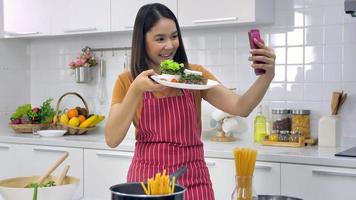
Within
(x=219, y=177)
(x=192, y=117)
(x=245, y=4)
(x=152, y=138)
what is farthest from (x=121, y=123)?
(x=245, y=4)

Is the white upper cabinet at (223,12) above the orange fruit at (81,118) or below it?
above

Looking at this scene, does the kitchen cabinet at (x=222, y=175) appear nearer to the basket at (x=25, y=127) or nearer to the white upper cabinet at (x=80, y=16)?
the white upper cabinet at (x=80, y=16)

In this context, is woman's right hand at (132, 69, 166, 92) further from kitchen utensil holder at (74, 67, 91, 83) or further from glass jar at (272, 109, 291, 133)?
kitchen utensil holder at (74, 67, 91, 83)

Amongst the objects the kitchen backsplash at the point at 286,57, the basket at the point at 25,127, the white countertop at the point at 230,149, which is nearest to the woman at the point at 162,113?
the white countertop at the point at 230,149

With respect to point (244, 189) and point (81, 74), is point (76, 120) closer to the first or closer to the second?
point (81, 74)

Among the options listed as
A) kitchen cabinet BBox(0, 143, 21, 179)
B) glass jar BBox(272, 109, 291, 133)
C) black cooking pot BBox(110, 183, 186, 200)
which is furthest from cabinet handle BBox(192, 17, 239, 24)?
black cooking pot BBox(110, 183, 186, 200)

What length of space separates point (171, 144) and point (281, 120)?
4.31ft

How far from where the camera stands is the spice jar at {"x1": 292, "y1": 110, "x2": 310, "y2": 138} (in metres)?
2.96

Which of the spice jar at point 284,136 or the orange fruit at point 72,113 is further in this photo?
the orange fruit at point 72,113

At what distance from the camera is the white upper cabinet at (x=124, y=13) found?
3.30m

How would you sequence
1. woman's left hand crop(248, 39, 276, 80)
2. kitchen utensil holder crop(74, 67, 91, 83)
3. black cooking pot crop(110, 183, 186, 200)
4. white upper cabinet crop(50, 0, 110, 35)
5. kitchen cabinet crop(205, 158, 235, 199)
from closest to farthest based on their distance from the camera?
black cooking pot crop(110, 183, 186, 200)
woman's left hand crop(248, 39, 276, 80)
kitchen cabinet crop(205, 158, 235, 199)
white upper cabinet crop(50, 0, 110, 35)
kitchen utensil holder crop(74, 67, 91, 83)

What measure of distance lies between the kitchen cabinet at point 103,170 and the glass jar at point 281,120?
845 mm

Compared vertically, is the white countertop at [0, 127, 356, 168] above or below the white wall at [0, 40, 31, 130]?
below

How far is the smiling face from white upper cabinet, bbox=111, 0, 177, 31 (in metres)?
1.52
